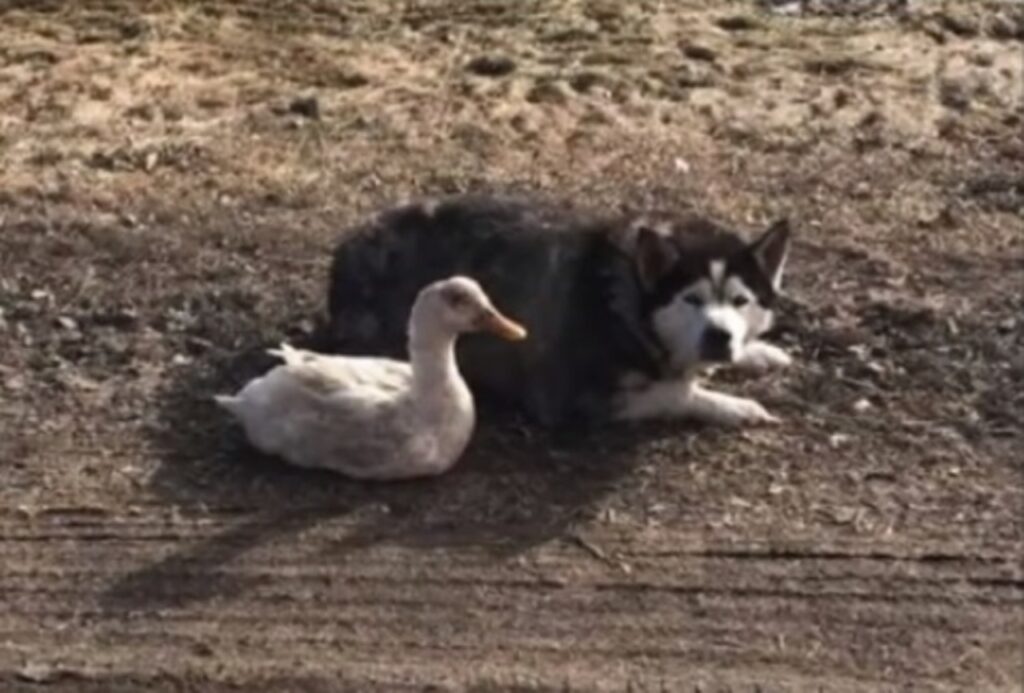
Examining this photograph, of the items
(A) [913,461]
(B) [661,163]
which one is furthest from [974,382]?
(B) [661,163]

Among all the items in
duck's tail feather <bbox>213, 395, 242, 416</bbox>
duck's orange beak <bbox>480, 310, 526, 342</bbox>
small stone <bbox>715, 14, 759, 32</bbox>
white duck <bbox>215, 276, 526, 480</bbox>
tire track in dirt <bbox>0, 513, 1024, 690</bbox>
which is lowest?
tire track in dirt <bbox>0, 513, 1024, 690</bbox>

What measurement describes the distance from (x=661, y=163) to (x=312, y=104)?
135cm

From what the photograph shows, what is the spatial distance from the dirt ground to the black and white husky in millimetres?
115

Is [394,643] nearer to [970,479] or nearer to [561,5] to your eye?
[970,479]

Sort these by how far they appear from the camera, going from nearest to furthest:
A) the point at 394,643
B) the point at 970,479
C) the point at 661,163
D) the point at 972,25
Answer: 1. the point at 394,643
2. the point at 970,479
3. the point at 661,163
4. the point at 972,25

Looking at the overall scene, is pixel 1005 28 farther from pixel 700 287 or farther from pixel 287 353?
pixel 287 353

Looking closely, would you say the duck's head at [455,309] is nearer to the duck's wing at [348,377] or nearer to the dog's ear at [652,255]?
the duck's wing at [348,377]

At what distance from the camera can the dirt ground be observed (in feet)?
24.0

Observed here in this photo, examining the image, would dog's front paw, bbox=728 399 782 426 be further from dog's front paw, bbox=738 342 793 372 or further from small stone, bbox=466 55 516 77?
small stone, bbox=466 55 516 77

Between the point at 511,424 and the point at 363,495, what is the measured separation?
1.95 feet

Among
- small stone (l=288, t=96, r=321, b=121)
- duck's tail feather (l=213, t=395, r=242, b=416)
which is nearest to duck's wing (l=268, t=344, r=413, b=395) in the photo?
duck's tail feather (l=213, t=395, r=242, b=416)

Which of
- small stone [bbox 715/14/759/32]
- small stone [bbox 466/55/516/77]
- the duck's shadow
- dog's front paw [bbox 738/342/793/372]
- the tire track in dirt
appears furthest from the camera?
small stone [bbox 715/14/759/32]

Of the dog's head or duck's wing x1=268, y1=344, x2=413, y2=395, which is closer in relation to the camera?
duck's wing x1=268, y1=344, x2=413, y2=395

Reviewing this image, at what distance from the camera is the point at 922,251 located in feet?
30.8
